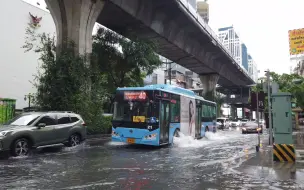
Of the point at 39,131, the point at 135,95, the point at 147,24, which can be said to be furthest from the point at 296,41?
the point at 39,131

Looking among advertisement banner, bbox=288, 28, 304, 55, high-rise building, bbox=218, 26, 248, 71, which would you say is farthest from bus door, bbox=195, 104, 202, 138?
high-rise building, bbox=218, 26, 248, 71

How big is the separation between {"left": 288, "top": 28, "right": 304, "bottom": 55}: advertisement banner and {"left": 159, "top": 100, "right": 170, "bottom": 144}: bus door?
30730 mm

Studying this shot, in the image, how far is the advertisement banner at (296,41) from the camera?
39400mm

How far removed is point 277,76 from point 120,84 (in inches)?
1000

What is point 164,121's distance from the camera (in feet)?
49.9

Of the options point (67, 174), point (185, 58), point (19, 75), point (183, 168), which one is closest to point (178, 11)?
point (185, 58)

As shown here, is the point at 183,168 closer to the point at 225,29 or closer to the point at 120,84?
the point at 120,84

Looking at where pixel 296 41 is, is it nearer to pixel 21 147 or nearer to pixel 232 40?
pixel 21 147

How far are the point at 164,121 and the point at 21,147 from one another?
6595 mm

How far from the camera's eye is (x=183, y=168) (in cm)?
977

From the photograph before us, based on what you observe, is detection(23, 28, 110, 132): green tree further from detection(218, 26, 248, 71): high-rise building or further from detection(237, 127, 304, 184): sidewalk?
detection(218, 26, 248, 71): high-rise building

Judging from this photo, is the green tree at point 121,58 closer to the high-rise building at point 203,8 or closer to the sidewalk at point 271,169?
the sidewalk at point 271,169

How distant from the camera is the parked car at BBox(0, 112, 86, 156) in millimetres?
11484

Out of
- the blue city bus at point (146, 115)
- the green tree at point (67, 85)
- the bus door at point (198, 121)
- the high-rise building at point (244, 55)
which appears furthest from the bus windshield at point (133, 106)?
the high-rise building at point (244, 55)
